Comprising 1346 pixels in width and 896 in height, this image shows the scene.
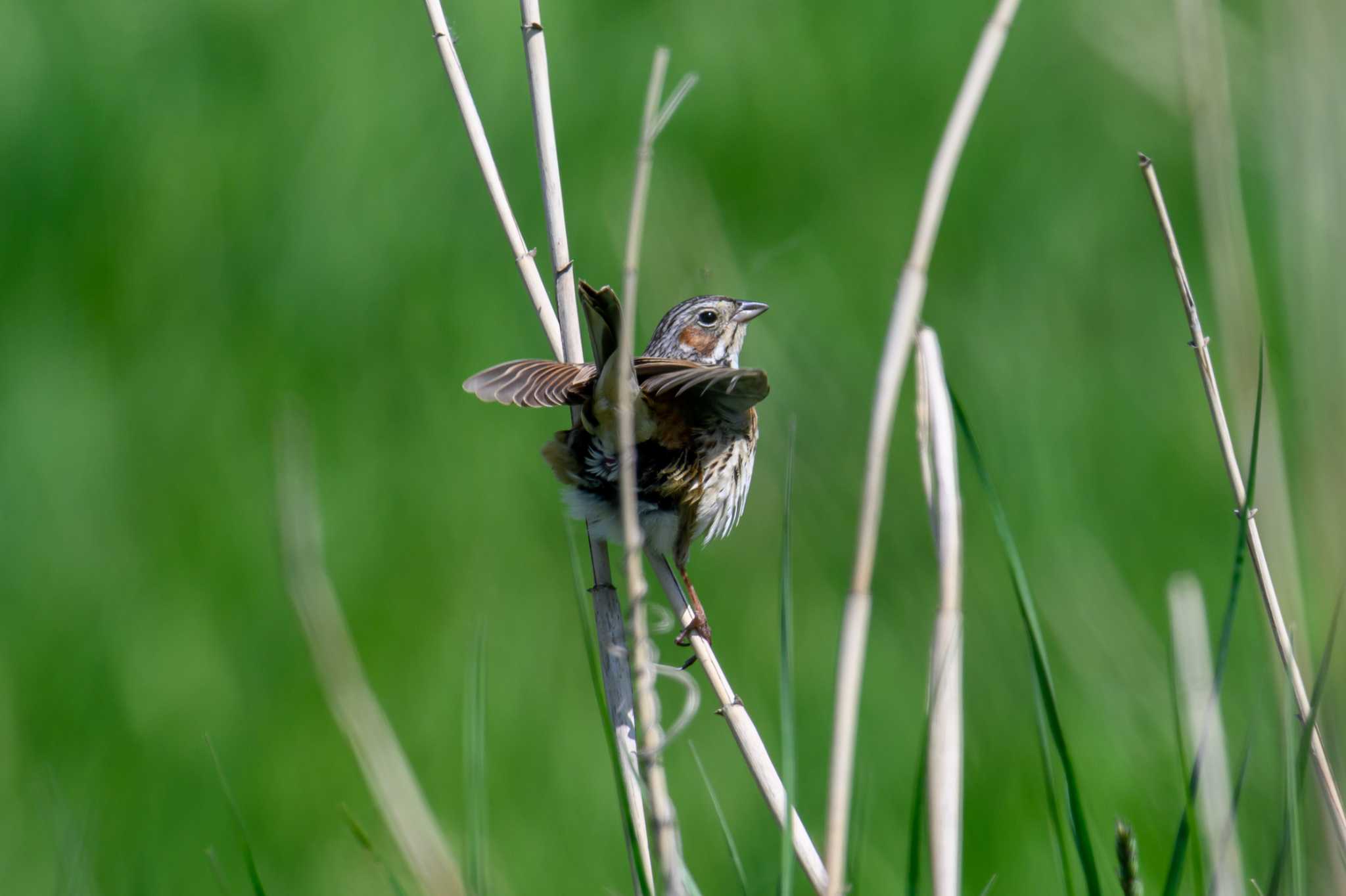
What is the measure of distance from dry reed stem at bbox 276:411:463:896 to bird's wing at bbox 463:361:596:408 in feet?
2.64

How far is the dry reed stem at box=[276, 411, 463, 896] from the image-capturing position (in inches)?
59.1

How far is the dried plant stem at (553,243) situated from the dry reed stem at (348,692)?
656 millimetres

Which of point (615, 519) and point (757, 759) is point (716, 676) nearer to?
point (757, 759)

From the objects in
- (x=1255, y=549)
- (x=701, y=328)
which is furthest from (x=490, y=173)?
(x=701, y=328)

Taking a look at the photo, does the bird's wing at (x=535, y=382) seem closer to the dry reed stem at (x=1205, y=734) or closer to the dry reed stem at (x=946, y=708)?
the dry reed stem at (x=946, y=708)

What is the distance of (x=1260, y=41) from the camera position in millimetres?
2848

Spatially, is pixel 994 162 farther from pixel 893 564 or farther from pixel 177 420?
pixel 177 420

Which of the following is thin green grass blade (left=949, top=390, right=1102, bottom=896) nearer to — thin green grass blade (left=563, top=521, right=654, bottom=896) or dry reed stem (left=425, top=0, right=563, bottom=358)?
thin green grass blade (left=563, top=521, right=654, bottom=896)

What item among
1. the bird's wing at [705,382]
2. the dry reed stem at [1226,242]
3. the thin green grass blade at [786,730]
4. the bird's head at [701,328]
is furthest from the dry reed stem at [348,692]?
the bird's head at [701,328]

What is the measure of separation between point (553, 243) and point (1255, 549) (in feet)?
4.20

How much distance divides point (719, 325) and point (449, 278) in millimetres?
2338

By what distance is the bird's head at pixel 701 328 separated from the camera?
3930 mm

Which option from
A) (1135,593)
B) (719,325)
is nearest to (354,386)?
(719,325)

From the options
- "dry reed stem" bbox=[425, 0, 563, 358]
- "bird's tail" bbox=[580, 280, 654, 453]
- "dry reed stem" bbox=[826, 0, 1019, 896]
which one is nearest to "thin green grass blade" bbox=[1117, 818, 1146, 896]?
"dry reed stem" bbox=[826, 0, 1019, 896]
